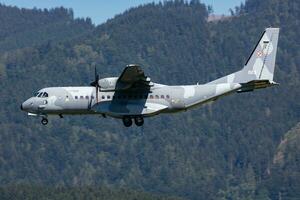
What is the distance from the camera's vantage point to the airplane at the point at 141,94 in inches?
2697

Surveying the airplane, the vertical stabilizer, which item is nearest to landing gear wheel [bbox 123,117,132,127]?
the airplane

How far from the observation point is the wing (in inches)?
2566

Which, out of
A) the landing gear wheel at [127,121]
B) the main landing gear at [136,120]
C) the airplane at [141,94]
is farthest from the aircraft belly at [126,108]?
the landing gear wheel at [127,121]

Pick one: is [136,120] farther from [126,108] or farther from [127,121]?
[126,108]

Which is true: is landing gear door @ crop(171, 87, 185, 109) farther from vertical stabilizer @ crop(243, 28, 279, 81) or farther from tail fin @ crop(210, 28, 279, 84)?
A: vertical stabilizer @ crop(243, 28, 279, 81)

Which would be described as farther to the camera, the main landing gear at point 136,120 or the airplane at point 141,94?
the main landing gear at point 136,120

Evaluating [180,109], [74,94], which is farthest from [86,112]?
[180,109]

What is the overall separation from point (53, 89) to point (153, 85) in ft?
23.2

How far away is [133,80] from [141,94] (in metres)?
2.30

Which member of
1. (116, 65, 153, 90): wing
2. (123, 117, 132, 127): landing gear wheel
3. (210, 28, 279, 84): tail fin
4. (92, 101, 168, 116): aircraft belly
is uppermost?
(210, 28, 279, 84): tail fin

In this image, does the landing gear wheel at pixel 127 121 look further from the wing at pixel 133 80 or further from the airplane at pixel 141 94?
the wing at pixel 133 80

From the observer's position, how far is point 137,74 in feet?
216

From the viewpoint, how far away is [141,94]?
6888cm

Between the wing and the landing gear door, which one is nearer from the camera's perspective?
the wing
